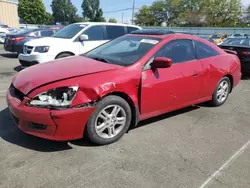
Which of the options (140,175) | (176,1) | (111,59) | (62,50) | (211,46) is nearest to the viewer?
(140,175)

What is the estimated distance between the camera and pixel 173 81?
12.1 feet

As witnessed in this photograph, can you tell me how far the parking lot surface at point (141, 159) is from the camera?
2490 mm

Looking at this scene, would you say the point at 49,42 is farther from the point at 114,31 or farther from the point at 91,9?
the point at 91,9

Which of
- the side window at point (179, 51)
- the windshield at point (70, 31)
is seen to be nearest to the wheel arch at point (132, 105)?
the side window at point (179, 51)

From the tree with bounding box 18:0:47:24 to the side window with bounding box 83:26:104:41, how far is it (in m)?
72.9

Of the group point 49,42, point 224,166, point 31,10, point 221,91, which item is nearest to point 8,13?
point 49,42

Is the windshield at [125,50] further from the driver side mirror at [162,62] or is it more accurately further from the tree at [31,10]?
the tree at [31,10]

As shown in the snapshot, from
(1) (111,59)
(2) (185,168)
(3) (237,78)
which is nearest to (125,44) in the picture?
(1) (111,59)

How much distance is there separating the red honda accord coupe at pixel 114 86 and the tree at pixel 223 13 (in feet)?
211

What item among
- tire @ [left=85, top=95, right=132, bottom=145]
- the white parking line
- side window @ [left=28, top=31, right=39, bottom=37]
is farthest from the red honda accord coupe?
side window @ [left=28, top=31, right=39, bottom=37]

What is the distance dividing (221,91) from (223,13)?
215 ft

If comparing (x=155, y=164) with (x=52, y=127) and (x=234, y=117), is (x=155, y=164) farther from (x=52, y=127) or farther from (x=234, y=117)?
(x=234, y=117)

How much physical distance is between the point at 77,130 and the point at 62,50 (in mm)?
4753

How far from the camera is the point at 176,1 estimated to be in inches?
2876
